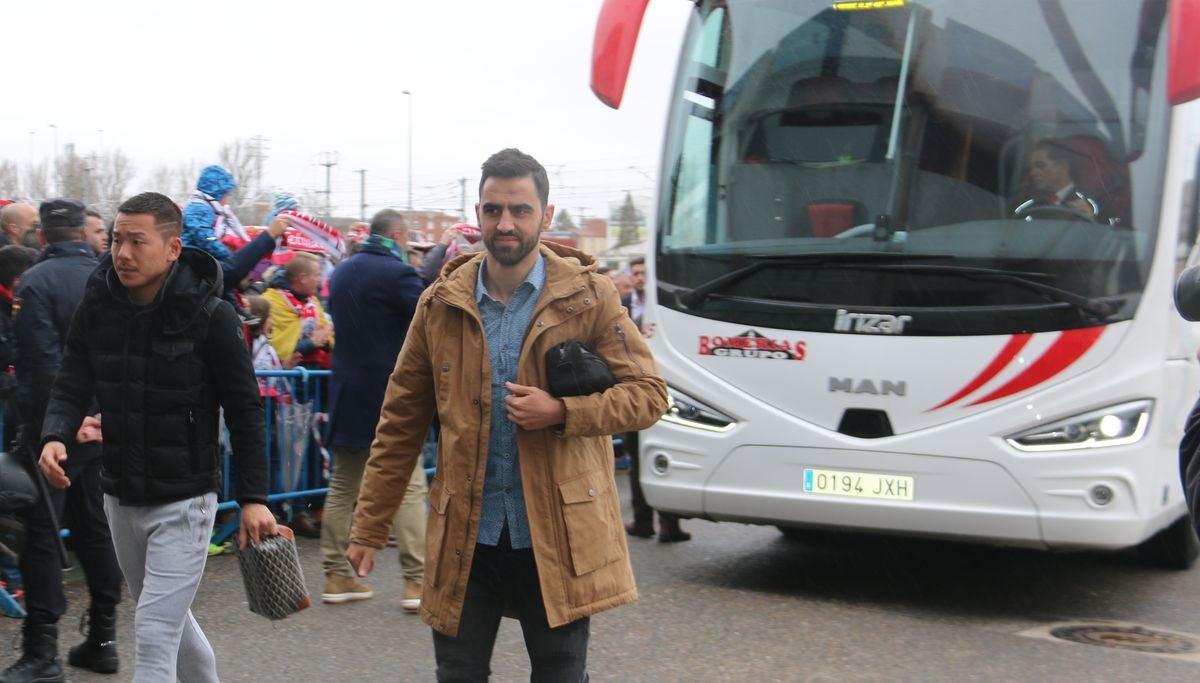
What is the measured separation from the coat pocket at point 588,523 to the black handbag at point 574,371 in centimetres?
24

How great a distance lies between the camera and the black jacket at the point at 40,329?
508cm

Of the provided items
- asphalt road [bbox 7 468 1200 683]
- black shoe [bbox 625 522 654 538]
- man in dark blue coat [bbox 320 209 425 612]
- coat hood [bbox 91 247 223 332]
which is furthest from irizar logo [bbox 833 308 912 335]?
coat hood [bbox 91 247 223 332]

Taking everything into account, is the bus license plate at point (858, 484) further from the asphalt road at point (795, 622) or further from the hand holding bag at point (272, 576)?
the hand holding bag at point (272, 576)

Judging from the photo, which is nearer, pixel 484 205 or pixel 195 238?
pixel 484 205

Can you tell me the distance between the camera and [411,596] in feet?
20.8

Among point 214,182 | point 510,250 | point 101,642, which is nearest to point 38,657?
point 101,642

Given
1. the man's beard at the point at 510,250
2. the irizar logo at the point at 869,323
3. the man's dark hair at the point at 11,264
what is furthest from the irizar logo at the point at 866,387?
the man's dark hair at the point at 11,264

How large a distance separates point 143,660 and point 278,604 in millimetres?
416

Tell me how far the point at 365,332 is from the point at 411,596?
1316 millimetres

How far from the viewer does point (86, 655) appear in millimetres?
5199

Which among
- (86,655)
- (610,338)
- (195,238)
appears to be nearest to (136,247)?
(610,338)

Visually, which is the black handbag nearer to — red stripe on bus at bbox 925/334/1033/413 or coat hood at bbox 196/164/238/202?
red stripe on bus at bbox 925/334/1033/413

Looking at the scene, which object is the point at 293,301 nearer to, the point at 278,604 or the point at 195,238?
the point at 195,238

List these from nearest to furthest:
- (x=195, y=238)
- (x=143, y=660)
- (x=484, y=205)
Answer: (x=484, y=205)
(x=143, y=660)
(x=195, y=238)
